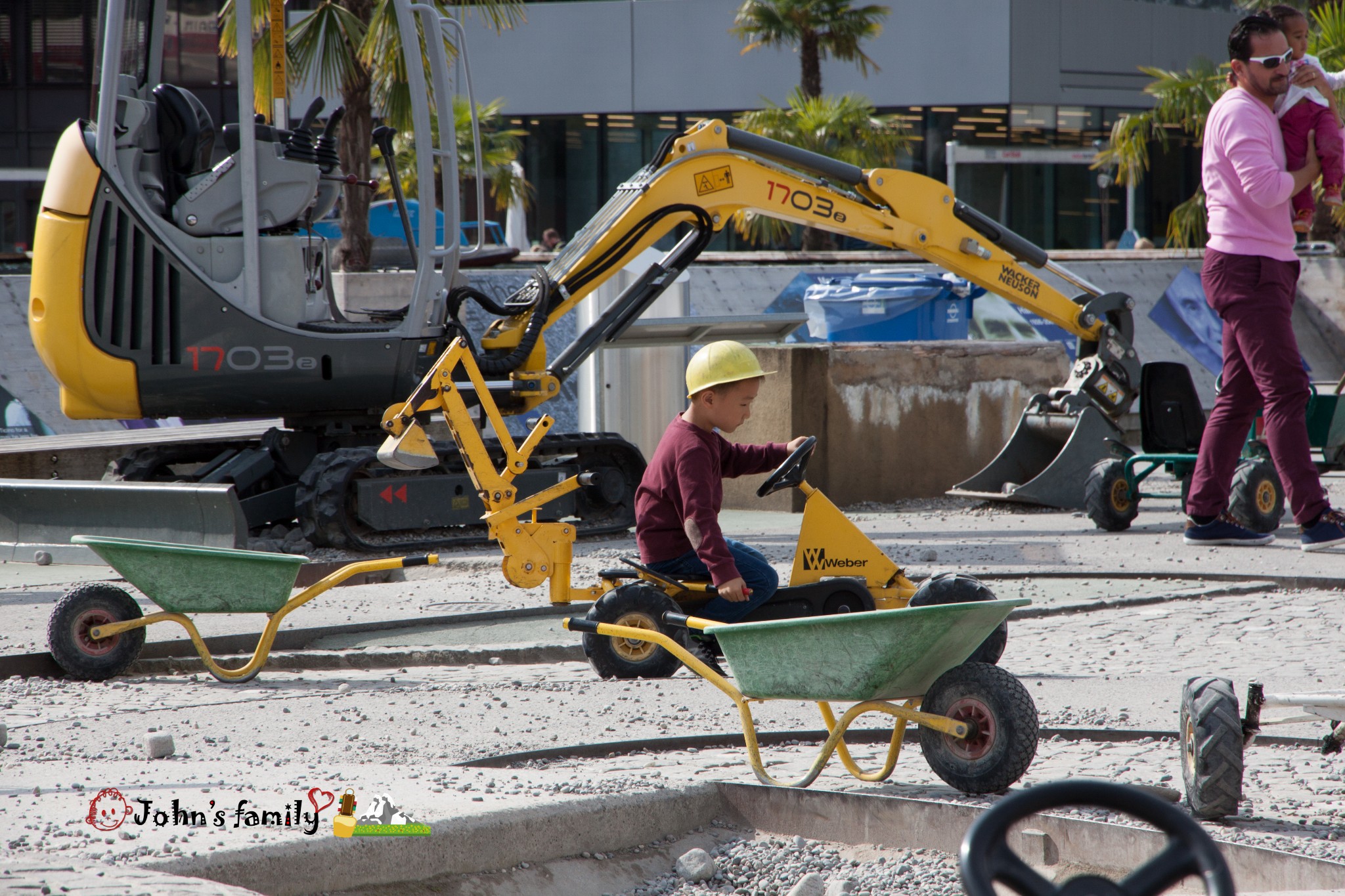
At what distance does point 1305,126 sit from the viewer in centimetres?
814

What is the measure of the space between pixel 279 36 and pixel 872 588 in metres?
5.81

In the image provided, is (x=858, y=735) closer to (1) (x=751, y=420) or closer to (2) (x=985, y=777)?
(2) (x=985, y=777)

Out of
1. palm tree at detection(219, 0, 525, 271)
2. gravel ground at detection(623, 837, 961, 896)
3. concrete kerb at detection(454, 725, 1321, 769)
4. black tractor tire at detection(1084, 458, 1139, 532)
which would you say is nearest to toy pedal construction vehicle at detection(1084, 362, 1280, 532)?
black tractor tire at detection(1084, 458, 1139, 532)

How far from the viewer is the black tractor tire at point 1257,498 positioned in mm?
9094

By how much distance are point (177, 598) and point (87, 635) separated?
1.22 ft

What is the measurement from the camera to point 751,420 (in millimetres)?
11688

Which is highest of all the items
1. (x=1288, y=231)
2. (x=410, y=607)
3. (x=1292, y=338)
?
(x=1288, y=231)

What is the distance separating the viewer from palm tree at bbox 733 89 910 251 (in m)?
26.6

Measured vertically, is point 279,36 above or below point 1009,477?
above

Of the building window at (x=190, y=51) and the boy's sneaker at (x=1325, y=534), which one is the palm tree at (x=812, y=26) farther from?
the boy's sneaker at (x=1325, y=534)

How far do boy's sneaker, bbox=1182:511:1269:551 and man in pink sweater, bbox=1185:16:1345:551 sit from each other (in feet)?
1.56

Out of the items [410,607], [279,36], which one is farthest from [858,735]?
[279,36]

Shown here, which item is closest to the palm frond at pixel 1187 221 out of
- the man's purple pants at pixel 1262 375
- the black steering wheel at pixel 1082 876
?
the man's purple pants at pixel 1262 375

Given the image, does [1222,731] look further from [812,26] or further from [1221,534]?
[812,26]
